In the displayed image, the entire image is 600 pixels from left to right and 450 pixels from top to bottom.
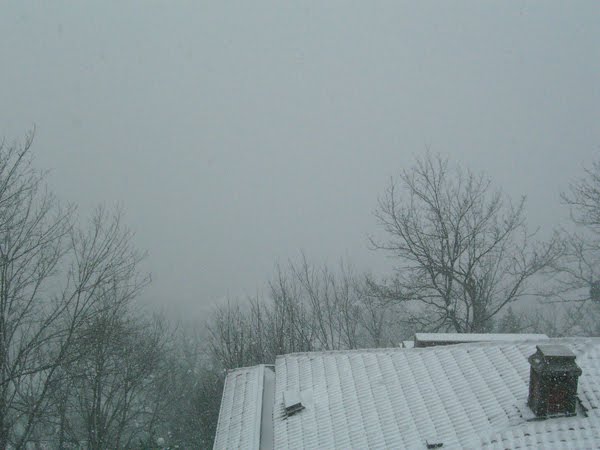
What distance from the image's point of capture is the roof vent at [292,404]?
9.64m

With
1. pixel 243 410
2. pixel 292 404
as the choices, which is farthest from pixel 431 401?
pixel 243 410

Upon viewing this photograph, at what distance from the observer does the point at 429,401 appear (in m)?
8.80

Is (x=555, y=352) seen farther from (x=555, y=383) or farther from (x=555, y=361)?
(x=555, y=383)

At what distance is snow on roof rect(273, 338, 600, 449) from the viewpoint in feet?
24.4

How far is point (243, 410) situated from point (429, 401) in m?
3.94

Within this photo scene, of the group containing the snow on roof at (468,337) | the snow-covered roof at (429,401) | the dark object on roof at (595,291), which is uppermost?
the dark object on roof at (595,291)

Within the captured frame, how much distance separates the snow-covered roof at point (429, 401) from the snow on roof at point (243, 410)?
8 cm

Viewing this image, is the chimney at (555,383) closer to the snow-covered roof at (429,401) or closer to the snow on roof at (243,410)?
the snow-covered roof at (429,401)

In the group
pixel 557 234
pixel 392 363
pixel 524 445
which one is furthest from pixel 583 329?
pixel 524 445

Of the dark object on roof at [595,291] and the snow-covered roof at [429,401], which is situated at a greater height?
the dark object on roof at [595,291]

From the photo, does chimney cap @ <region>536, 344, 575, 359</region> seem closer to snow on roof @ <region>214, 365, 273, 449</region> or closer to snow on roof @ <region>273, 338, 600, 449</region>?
snow on roof @ <region>273, 338, 600, 449</region>

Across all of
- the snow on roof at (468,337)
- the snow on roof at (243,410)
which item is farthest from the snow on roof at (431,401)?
the snow on roof at (468,337)

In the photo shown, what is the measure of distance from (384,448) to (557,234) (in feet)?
45.2

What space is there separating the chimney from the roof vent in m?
4.19
